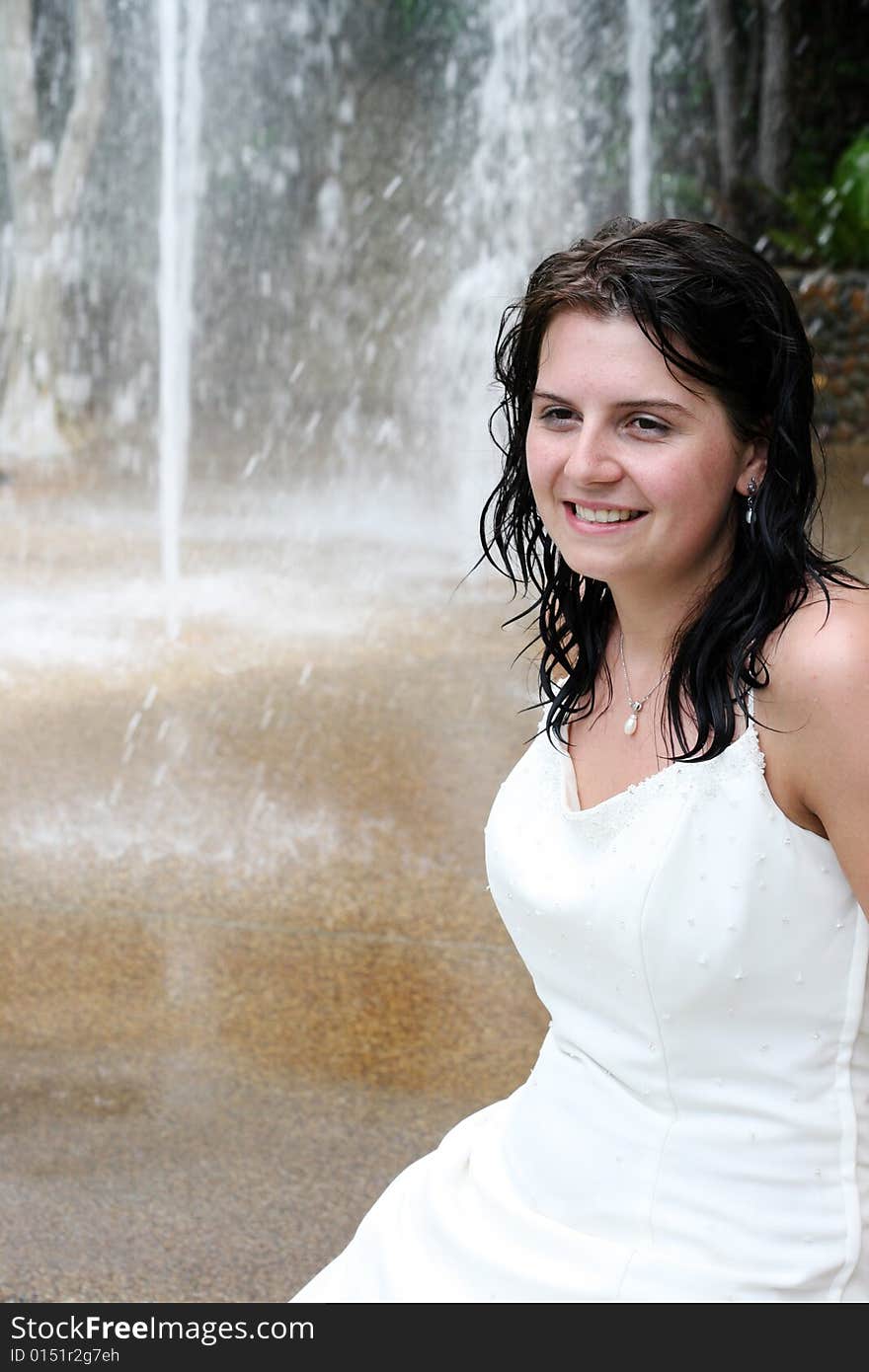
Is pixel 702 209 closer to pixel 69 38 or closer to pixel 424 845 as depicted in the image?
pixel 69 38

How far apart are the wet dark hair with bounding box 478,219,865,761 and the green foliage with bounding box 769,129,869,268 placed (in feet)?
37.8

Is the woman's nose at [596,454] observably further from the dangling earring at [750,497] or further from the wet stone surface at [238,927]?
the wet stone surface at [238,927]

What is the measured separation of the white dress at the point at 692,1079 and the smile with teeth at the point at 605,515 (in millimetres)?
256

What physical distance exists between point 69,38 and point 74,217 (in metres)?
1.52

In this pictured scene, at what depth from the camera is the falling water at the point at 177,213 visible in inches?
536

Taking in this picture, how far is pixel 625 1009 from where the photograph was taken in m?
1.67

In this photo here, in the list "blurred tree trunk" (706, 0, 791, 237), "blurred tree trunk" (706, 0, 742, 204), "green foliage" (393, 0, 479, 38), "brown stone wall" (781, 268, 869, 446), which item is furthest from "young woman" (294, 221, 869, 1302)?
"green foliage" (393, 0, 479, 38)

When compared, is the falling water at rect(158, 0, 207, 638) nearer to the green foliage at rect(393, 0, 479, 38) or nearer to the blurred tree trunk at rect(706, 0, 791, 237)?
the green foliage at rect(393, 0, 479, 38)

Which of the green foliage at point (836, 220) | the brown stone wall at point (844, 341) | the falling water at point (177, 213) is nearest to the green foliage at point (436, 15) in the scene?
the falling water at point (177, 213)

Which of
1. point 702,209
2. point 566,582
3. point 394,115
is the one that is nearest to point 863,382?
point 702,209

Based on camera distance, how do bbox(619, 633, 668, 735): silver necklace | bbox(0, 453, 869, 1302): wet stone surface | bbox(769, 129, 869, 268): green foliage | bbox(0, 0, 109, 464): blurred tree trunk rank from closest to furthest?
bbox(619, 633, 668, 735): silver necklace
bbox(0, 453, 869, 1302): wet stone surface
bbox(769, 129, 869, 268): green foliage
bbox(0, 0, 109, 464): blurred tree trunk

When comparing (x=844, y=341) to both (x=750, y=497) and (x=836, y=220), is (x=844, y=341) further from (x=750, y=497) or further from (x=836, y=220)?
(x=750, y=497)

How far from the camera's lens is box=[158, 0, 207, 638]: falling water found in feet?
Answer: 44.7

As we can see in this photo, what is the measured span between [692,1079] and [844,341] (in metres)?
11.2
